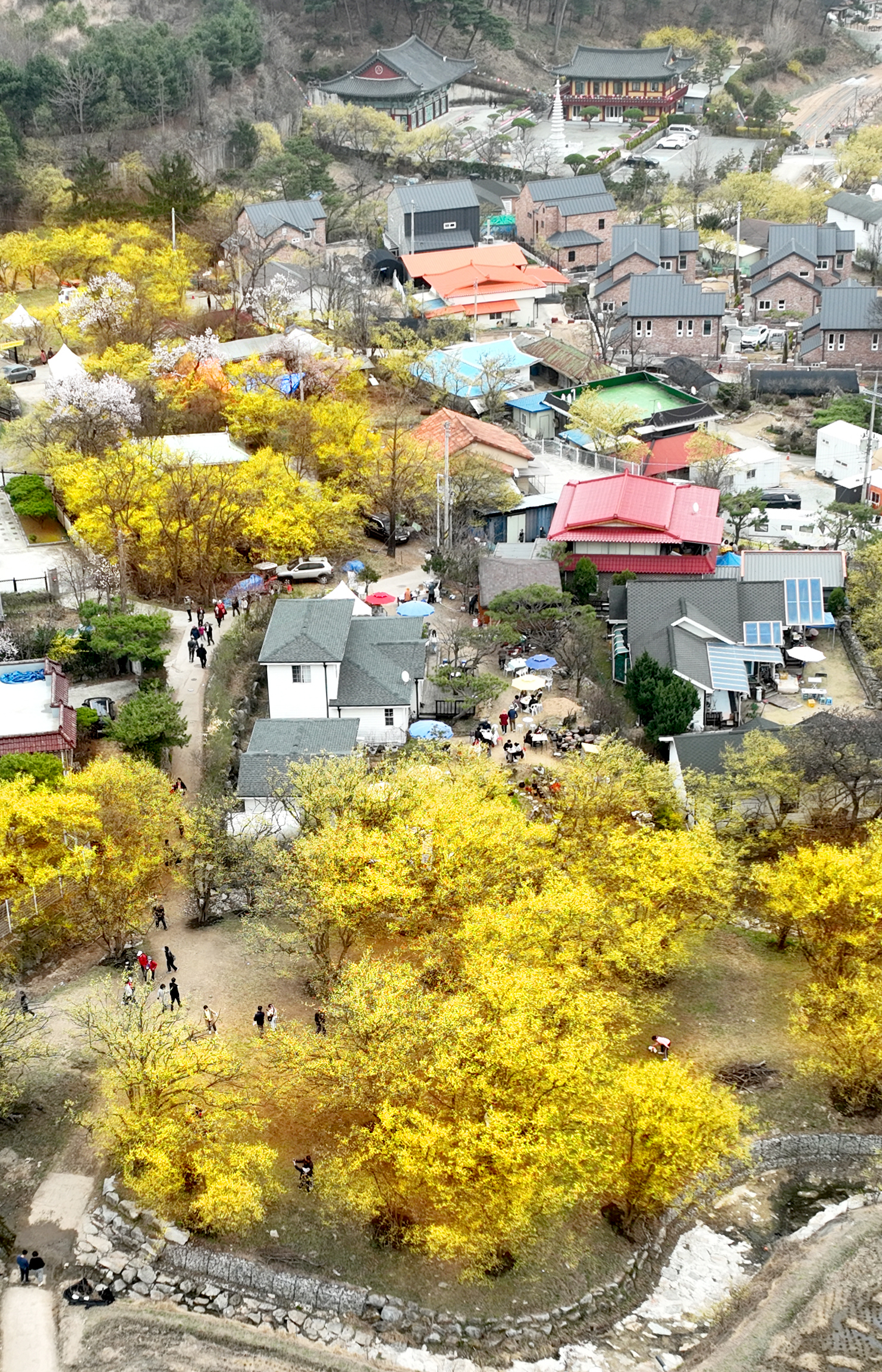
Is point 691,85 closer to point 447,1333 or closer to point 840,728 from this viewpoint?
point 840,728

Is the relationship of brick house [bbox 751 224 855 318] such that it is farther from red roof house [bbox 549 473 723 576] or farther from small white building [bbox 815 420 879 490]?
red roof house [bbox 549 473 723 576]

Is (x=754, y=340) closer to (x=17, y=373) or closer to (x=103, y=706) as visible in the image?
(x=17, y=373)

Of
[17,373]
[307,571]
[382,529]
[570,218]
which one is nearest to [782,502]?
[382,529]

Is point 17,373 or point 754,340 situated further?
point 754,340

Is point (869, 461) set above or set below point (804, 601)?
above

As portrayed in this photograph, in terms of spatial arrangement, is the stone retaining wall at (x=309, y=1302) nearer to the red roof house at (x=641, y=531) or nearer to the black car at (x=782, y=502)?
the red roof house at (x=641, y=531)

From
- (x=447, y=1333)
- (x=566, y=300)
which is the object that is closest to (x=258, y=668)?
(x=447, y=1333)
